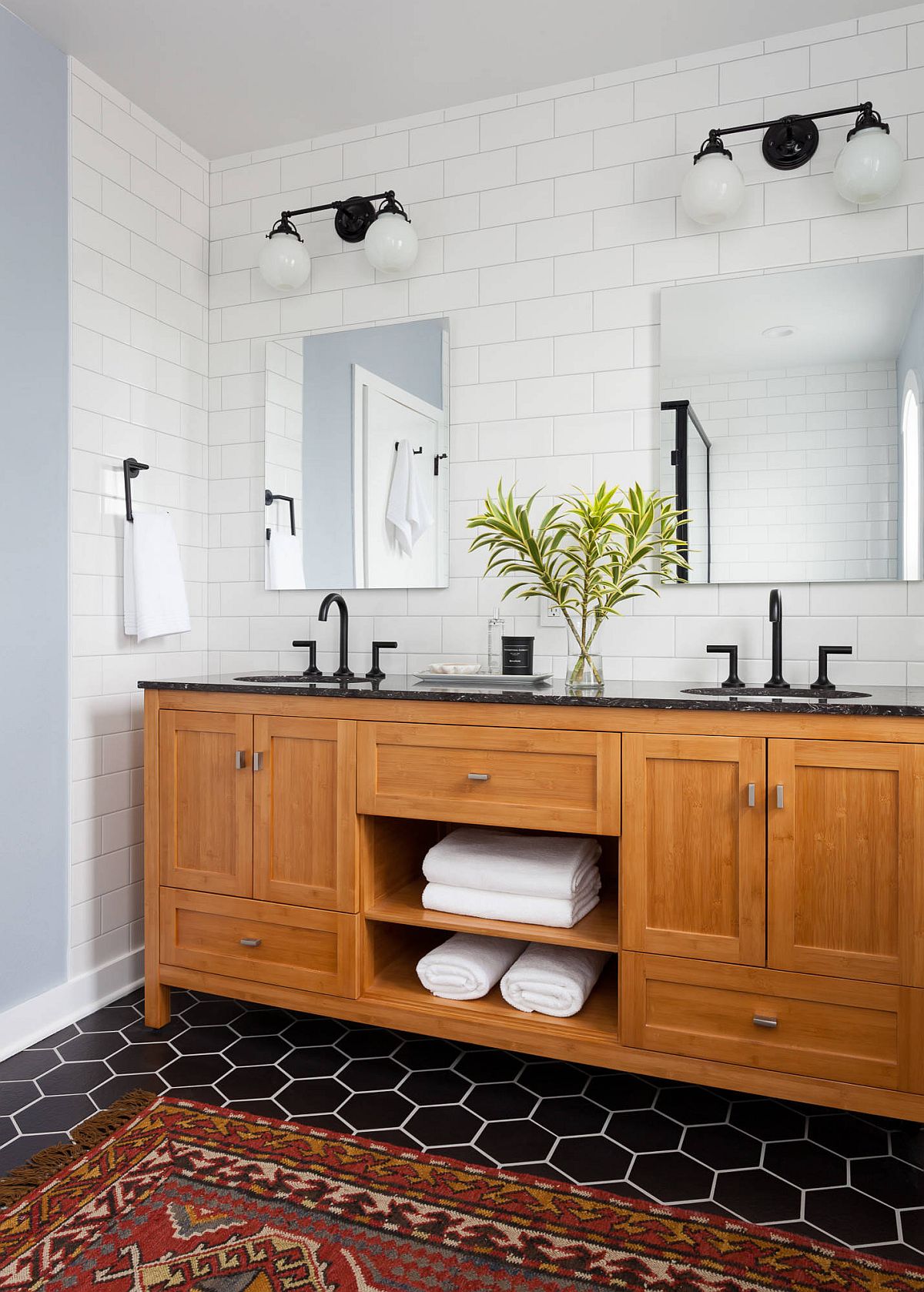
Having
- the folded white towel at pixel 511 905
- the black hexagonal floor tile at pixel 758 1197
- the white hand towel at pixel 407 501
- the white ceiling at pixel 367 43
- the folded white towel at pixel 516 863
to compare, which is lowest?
the black hexagonal floor tile at pixel 758 1197

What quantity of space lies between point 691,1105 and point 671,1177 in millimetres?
294

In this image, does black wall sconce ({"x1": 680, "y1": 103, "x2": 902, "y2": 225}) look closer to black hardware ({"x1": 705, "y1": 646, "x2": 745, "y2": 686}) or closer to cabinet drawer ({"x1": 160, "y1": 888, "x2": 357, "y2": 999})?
black hardware ({"x1": 705, "y1": 646, "x2": 745, "y2": 686})

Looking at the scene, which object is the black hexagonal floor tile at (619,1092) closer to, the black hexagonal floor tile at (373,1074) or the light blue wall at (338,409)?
the black hexagonal floor tile at (373,1074)

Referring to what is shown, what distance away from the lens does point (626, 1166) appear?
1742 mm

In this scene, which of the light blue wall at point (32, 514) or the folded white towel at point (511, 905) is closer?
the folded white towel at point (511, 905)

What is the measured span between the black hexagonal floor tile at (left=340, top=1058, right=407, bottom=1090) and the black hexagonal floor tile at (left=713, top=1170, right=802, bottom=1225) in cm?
78

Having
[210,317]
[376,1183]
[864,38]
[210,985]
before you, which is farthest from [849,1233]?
[210,317]

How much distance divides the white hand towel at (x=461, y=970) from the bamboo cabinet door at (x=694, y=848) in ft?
1.28

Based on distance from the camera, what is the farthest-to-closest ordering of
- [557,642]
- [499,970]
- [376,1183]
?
1. [557,642]
2. [499,970]
3. [376,1183]

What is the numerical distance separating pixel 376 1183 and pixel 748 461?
1.95m

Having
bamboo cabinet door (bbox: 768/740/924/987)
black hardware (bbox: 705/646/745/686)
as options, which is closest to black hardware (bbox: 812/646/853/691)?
black hardware (bbox: 705/646/745/686)

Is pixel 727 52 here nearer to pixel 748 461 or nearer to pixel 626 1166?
pixel 748 461

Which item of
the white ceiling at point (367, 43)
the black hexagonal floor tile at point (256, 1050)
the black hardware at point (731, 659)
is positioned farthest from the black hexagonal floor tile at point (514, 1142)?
the white ceiling at point (367, 43)

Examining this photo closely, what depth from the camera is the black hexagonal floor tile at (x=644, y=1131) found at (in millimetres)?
1815
